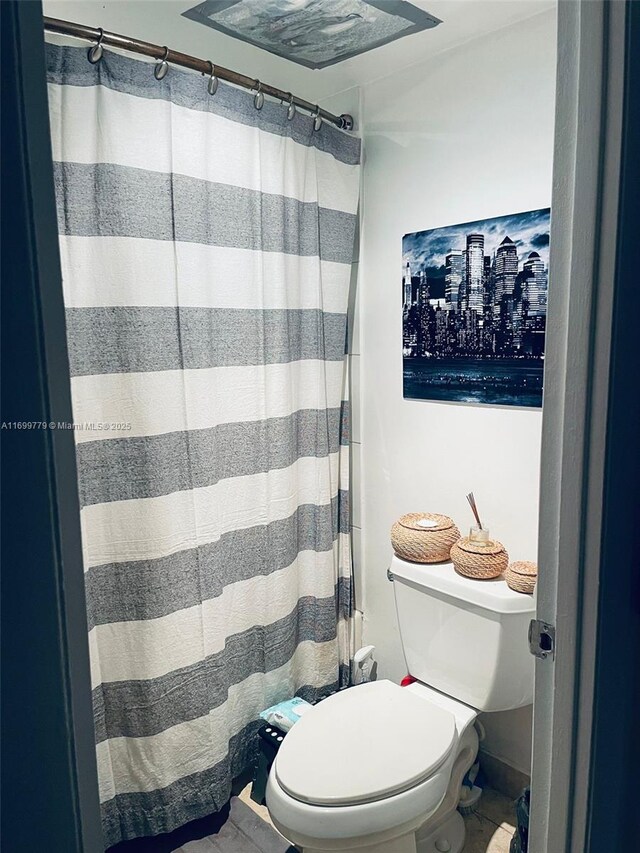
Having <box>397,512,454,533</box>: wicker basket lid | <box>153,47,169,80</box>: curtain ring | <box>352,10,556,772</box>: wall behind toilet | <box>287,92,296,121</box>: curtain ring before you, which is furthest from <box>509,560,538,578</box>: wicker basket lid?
<box>153,47,169,80</box>: curtain ring

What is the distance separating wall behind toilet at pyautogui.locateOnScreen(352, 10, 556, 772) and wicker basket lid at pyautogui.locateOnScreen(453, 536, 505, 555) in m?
0.11

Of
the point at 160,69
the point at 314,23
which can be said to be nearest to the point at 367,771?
the point at 160,69

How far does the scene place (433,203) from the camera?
196cm

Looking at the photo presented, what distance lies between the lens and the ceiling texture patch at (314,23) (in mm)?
1579

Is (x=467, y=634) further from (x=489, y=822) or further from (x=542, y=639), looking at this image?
(x=542, y=639)

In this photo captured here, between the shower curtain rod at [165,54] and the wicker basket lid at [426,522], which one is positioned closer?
the shower curtain rod at [165,54]

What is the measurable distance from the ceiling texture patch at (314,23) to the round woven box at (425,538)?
136 cm

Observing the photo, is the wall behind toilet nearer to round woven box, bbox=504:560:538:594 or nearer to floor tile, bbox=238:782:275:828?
round woven box, bbox=504:560:538:594

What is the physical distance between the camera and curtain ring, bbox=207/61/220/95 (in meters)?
1.66

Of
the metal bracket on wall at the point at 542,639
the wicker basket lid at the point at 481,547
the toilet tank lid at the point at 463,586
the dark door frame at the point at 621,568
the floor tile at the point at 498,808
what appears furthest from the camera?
the floor tile at the point at 498,808

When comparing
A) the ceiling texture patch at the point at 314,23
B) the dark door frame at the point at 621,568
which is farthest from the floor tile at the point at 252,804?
the ceiling texture patch at the point at 314,23

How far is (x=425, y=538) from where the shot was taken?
1.85 m

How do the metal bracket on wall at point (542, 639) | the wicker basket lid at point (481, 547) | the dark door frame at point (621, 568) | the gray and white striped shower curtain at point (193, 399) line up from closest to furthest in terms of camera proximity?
the dark door frame at point (621, 568) → the metal bracket on wall at point (542, 639) → the gray and white striped shower curtain at point (193, 399) → the wicker basket lid at point (481, 547)

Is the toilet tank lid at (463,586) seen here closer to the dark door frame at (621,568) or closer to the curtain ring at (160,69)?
the dark door frame at (621,568)
